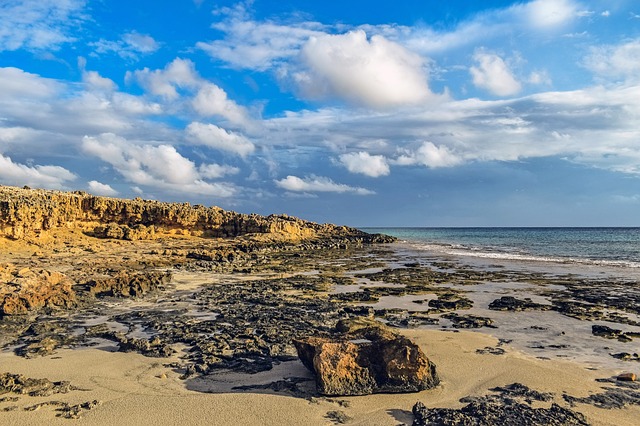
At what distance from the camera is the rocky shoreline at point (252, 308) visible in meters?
6.89

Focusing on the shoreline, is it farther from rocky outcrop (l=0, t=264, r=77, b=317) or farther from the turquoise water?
the turquoise water

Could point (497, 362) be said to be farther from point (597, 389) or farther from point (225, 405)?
point (225, 405)

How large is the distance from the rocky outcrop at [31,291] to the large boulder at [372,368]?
1007 cm

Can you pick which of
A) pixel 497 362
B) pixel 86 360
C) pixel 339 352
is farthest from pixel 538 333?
pixel 86 360

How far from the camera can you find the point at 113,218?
36.3 meters

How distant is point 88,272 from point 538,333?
19.0 metres

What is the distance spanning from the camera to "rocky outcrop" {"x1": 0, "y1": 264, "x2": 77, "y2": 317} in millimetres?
12141

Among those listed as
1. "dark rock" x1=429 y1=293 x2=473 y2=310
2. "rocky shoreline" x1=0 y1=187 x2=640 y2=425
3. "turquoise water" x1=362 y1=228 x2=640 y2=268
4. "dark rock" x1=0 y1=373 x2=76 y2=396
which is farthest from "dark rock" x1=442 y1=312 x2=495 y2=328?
"turquoise water" x1=362 y1=228 x2=640 y2=268

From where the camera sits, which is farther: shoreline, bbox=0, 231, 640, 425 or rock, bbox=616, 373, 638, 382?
rock, bbox=616, 373, 638, 382

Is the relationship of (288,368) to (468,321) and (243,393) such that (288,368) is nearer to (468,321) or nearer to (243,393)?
(243,393)

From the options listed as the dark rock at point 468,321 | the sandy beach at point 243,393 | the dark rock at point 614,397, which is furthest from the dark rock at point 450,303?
the dark rock at point 614,397

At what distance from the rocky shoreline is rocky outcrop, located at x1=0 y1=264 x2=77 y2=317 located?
5cm

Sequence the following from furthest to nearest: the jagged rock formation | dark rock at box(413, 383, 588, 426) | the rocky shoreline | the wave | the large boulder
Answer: the wave → the jagged rock formation → the rocky shoreline → the large boulder → dark rock at box(413, 383, 588, 426)

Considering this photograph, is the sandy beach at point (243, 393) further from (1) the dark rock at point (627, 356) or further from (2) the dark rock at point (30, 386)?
(1) the dark rock at point (627, 356)
